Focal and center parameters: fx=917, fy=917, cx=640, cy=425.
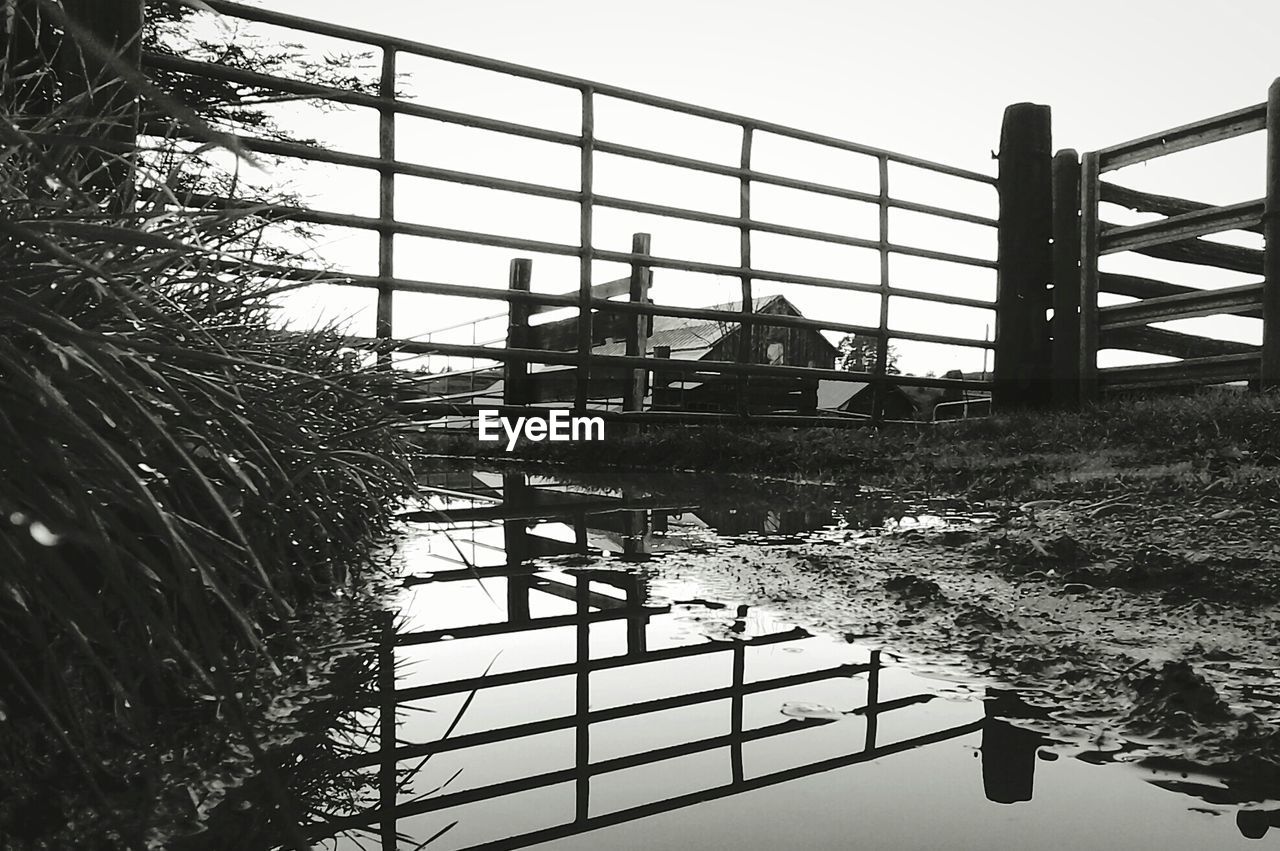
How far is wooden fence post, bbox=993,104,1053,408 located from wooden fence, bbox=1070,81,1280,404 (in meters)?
0.09

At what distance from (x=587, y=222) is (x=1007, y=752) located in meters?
4.08

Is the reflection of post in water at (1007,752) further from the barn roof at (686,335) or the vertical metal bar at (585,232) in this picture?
the barn roof at (686,335)

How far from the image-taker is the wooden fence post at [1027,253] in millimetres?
5703

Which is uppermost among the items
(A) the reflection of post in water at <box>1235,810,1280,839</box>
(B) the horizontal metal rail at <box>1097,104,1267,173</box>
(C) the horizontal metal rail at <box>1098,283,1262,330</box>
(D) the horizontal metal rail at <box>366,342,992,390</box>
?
(B) the horizontal metal rail at <box>1097,104,1267,173</box>

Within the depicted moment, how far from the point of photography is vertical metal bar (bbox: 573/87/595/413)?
4.65 meters

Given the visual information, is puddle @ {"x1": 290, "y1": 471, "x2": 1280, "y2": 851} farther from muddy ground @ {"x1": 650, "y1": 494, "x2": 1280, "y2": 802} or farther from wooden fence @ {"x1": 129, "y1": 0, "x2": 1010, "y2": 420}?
wooden fence @ {"x1": 129, "y1": 0, "x2": 1010, "y2": 420}

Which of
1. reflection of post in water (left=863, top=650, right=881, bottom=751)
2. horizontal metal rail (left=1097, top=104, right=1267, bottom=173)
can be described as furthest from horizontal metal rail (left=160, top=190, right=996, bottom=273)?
reflection of post in water (left=863, top=650, right=881, bottom=751)

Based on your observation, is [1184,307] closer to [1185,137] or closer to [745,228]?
[1185,137]

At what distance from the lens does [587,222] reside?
4.68 meters

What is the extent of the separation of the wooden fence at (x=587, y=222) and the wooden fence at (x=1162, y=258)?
50cm

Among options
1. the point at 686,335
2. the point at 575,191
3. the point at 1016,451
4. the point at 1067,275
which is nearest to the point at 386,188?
the point at 575,191

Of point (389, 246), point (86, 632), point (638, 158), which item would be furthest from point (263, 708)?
point (638, 158)

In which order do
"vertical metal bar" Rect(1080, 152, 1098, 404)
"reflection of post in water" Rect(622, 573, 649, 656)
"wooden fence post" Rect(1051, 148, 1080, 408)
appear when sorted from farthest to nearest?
"wooden fence post" Rect(1051, 148, 1080, 408) < "vertical metal bar" Rect(1080, 152, 1098, 404) < "reflection of post in water" Rect(622, 573, 649, 656)

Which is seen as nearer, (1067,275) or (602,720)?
(602,720)
